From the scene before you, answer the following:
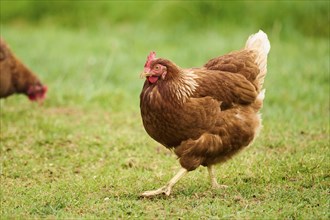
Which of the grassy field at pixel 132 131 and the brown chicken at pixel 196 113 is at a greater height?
the brown chicken at pixel 196 113

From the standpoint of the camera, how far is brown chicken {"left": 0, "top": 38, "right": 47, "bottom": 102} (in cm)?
848

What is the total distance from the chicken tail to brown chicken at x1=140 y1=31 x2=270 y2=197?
42cm

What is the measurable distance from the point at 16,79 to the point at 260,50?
4.04m

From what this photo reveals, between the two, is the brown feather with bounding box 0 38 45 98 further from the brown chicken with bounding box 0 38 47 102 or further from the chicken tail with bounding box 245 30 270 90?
the chicken tail with bounding box 245 30 270 90

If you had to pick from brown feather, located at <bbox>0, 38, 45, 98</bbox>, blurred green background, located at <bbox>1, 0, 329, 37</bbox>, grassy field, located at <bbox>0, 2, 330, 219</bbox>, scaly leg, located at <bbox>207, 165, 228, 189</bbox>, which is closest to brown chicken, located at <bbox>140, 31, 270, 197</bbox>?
scaly leg, located at <bbox>207, 165, 228, 189</bbox>

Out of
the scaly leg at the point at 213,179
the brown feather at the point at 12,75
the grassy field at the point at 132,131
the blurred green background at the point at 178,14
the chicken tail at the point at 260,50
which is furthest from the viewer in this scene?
the blurred green background at the point at 178,14

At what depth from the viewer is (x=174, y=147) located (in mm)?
5445

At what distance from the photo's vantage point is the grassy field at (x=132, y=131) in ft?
17.0

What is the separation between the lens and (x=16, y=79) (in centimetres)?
881

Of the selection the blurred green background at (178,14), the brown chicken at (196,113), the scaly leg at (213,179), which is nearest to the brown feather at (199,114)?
the brown chicken at (196,113)

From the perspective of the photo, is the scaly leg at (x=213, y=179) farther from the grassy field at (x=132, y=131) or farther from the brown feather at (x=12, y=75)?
the brown feather at (x=12, y=75)

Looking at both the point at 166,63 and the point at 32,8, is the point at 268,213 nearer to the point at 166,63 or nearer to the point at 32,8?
the point at 166,63

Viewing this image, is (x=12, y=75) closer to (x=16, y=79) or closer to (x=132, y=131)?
(x=16, y=79)

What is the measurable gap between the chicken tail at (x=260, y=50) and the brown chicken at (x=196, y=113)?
0.42m
